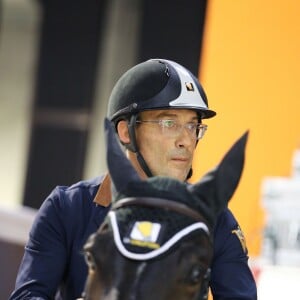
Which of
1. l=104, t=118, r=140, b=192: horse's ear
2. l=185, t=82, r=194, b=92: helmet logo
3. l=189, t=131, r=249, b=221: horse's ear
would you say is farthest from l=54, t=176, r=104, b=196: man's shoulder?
l=189, t=131, r=249, b=221: horse's ear

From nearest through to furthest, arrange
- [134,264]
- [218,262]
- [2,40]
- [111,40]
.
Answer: [134,264] < [218,262] < [111,40] < [2,40]

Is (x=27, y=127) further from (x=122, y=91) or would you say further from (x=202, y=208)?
(x=202, y=208)

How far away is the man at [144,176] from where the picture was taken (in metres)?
2.80

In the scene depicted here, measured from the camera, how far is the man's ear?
3.11 metres

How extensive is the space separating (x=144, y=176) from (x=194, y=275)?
1014mm

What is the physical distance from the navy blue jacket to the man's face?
23 cm

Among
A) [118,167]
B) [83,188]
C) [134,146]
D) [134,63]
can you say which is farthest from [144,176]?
[134,63]

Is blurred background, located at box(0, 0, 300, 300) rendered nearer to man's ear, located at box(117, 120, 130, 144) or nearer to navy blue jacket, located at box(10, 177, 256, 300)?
navy blue jacket, located at box(10, 177, 256, 300)

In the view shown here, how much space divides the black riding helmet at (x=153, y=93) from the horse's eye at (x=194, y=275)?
0.96 metres

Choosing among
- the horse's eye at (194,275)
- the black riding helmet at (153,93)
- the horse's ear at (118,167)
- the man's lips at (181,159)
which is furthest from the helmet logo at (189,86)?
the horse's eye at (194,275)

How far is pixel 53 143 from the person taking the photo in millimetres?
9977

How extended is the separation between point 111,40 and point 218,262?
23.9 feet

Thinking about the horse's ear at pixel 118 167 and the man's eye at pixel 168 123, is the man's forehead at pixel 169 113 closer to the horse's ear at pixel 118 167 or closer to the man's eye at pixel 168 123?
the man's eye at pixel 168 123

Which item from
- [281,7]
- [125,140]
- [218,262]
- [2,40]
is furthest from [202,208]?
[2,40]
